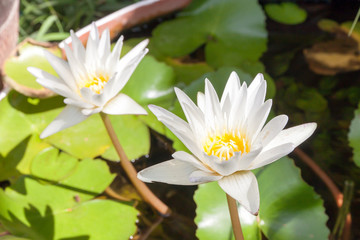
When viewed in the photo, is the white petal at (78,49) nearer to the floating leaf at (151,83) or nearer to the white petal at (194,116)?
the white petal at (194,116)

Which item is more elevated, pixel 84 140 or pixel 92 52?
pixel 92 52

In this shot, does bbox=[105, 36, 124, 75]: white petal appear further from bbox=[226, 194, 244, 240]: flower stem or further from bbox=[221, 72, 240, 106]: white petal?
bbox=[226, 194, 244, 240]: flower stem

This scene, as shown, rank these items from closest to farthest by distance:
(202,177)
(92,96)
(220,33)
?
(202,177)
(92,96)
(220,33)

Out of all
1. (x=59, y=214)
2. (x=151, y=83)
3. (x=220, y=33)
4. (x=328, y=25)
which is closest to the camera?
(x=59, y=214)

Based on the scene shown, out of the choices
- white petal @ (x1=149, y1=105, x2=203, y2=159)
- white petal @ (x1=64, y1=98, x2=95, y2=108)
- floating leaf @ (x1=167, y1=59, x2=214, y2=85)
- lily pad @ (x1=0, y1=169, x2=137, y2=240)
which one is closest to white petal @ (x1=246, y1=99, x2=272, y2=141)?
white petal @ (x1=149, y1=105, x2=203, y2=159)

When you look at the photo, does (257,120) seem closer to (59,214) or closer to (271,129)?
(271,129)

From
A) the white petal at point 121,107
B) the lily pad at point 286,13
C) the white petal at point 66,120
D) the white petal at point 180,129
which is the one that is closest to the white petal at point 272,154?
the white petal at point 180,129

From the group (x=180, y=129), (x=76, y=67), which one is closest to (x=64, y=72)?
(x=76, y=67)
